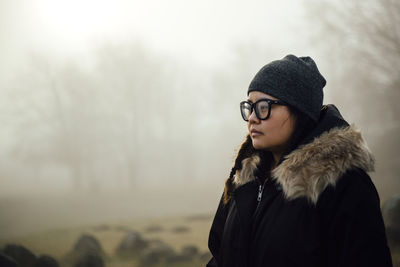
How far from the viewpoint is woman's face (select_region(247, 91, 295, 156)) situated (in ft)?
4.96

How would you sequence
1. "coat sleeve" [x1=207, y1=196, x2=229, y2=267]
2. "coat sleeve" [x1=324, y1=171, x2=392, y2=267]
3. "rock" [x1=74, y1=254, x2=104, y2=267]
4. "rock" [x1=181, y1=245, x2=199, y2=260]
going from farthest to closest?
"rock" [x1=181, y1=245, x2=199, y2=260] < "rock" [x1=74, y1=254, x2=104, y2=267] < "coat sleeve" [x1=207, y1=196, x2=229, y2=267] < "coat sleeve" [x1=324, y1=171, x2=392, y2=267]

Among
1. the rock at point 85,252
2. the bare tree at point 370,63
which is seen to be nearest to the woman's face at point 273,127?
the rock at point 85,252

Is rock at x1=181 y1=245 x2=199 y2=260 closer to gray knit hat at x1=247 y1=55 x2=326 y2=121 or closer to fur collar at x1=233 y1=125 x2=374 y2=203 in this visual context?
fur collar at x1=233 y1=125 x2=374 y2=203

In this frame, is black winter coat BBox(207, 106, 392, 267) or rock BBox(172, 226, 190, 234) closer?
black winter coat BBox(207, 106, 392, 267)

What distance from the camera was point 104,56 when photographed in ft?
39.2

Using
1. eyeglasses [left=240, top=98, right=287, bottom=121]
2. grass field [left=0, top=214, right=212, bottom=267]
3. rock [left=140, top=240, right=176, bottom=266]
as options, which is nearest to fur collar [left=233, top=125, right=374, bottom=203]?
eyeglasses [left=240, top=98, right=287, bottom=121]

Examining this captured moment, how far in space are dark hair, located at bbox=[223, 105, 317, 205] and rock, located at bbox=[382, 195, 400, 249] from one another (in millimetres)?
3625

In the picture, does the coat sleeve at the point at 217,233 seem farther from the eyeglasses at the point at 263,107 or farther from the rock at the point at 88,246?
the rock at the point at 88,246

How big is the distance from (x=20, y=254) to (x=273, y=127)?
4696mm

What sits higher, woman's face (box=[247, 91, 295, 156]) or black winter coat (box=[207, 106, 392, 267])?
woman's face (box=[247, 91, 295, 156])

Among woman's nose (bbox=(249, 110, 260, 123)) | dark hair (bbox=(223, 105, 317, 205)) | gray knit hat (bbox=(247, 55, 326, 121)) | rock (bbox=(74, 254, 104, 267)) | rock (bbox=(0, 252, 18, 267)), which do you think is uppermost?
gray knit hat (bbox=(247, 55, 326, 121))

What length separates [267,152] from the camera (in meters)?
1.77

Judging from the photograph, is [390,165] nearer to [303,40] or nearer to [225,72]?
[303,40]

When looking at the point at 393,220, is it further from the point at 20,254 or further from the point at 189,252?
the point at 20,254
